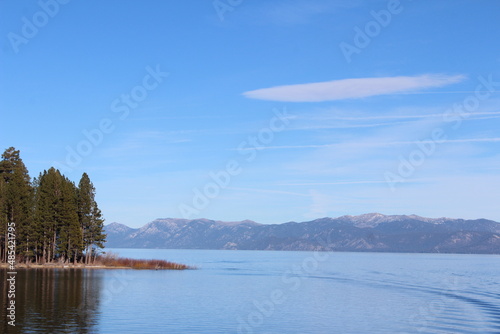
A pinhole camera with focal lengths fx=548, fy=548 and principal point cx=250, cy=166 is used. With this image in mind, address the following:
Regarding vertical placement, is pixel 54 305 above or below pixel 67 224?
below

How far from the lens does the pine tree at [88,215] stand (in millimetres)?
132500

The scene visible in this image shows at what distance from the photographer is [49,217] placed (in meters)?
124

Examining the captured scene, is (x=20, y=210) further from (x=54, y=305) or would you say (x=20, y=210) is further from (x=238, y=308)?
(x=238, y=308)

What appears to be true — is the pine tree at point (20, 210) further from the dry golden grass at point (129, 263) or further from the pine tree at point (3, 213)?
the dry golden grass at point (129, 263)

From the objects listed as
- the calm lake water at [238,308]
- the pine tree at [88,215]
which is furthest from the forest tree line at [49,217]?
the calm lake water at [238,308]

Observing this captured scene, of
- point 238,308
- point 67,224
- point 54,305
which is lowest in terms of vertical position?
point 238,308

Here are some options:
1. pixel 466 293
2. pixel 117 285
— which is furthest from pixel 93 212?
pixel 466 293

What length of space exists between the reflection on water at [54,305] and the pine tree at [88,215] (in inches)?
1696

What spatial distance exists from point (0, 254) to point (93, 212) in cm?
2256

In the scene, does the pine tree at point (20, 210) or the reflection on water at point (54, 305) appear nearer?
the reflection on water at point (54, 305)

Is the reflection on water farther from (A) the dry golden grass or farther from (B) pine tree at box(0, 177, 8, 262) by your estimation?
(A) the dry golden grass

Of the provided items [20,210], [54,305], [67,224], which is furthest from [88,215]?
[54,305]

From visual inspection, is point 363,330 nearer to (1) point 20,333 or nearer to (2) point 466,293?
(1) point 20,333

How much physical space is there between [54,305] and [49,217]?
6968cm
